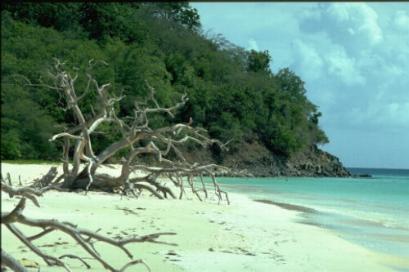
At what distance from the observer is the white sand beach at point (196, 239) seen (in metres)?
6.61

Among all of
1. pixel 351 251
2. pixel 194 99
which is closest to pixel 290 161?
pixel 194 99

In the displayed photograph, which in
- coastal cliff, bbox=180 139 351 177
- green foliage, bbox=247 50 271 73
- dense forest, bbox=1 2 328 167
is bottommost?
coastal cliff, bbox=180 139 351 177

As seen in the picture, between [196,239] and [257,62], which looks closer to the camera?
[196,239]

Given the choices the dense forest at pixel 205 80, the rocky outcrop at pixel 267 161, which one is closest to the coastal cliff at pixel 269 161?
the rocky outcrop at pixel 267 161

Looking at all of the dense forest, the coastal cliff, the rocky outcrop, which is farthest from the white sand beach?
the coastal cliff

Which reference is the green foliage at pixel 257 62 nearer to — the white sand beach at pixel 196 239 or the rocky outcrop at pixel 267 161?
the rocky outcrop at pixel 267 161

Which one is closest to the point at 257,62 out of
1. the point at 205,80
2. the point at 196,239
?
the point at 205,80

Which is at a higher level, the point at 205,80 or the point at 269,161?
the point at 205,80

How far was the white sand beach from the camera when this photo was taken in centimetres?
661

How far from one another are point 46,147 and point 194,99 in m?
53.5

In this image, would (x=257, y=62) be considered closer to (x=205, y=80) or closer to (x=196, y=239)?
(x=205, y=80)

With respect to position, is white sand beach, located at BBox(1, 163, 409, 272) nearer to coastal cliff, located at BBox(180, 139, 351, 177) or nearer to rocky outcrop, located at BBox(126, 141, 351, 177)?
rocky outcrop, located at BBox(126, 141, 351, 177)

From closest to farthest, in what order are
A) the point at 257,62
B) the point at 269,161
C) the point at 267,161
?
1. the point at 267,161
2. the point at 269,161
3. the point at 257,62

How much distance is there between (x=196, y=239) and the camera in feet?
28.3
